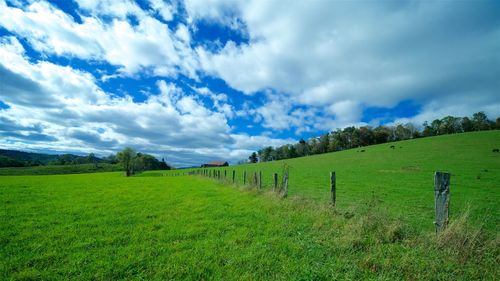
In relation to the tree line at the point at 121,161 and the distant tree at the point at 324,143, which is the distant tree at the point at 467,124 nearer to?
the distant tree at the point at 324,143

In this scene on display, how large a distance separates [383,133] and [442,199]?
349 ft

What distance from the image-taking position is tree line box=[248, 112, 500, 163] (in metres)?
89.8

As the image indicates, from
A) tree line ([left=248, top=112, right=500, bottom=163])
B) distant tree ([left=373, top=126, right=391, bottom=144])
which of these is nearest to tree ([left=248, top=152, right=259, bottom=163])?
tree line ([left=248, top=112, right=500, bottom=163])

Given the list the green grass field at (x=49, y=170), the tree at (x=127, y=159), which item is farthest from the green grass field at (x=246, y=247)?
the green grass field at (x=49, y=170)

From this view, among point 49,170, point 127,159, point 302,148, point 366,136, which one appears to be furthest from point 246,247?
point 49,170

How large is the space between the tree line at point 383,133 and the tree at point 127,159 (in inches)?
3059

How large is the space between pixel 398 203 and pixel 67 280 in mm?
15255

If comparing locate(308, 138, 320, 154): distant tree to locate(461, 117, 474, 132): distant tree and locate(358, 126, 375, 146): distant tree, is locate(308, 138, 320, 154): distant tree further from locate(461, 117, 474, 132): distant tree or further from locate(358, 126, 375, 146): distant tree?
locate(461, 117, 474, 132): distant tree

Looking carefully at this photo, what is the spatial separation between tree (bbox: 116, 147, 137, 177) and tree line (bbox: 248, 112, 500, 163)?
77700 millimetres

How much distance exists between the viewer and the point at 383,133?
323ft

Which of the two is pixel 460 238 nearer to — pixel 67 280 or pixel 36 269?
pixel 67 280

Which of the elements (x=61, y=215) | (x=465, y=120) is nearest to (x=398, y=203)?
(x=61, y=215)

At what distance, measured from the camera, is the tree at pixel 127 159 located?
253ft

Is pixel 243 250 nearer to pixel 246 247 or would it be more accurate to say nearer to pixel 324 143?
pixel 246 247
